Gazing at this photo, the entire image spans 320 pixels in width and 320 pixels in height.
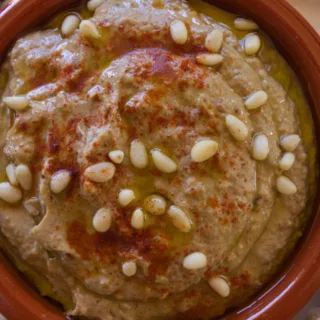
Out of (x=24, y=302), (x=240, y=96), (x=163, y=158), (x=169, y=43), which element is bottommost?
(x=24, y=302)

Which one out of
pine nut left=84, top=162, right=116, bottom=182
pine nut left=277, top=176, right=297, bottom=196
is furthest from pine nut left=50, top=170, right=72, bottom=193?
pine nut left=277, top=176, right=297, bottom=196

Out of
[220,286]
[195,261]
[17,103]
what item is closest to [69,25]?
[17,103]

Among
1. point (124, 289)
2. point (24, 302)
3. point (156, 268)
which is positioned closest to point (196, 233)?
point (156, 268)

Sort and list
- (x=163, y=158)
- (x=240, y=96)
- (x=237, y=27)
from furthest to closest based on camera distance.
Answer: (x=237, y=27)
(x=240, y=96)
(x=163, y=158)

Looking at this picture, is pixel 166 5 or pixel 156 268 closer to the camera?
pixel 156 268

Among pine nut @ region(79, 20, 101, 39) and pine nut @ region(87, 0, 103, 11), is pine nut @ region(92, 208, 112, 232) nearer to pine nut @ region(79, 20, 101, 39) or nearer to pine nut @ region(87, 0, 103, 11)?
pine nut @ region(79, 20, 101, 39)

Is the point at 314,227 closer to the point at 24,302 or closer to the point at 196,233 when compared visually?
the point at 196,233

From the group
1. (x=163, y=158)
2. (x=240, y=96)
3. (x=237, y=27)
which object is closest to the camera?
(x=163, y=158)
